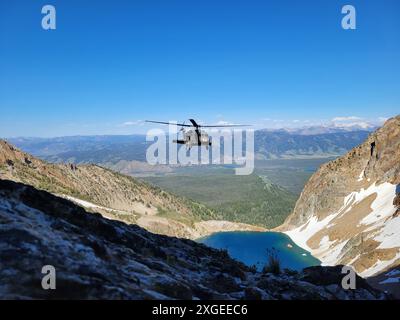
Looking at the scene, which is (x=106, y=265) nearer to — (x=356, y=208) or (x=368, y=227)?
(x=368, y=227)

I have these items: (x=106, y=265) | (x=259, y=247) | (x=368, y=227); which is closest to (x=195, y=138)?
(x=106, y=265)

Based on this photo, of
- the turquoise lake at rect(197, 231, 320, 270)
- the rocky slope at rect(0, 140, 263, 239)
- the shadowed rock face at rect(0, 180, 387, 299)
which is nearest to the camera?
the shadowed rock face at rect(0, 180, 387, 299)

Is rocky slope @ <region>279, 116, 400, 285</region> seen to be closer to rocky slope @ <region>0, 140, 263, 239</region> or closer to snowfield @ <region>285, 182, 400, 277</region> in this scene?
snowfield @ <region>285, 182, 400, 277</region>

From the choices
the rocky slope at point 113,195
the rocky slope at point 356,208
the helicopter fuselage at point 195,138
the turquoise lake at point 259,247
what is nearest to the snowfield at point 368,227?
the rocky slope at point 356,208

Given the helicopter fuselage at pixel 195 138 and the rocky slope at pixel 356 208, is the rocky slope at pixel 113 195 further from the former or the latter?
the helicopter fuselage at pixel 195 138

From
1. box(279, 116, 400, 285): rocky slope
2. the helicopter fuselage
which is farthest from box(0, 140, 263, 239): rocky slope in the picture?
the helicopter fuselage

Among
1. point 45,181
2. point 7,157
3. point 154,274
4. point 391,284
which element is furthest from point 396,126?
point 154,274
